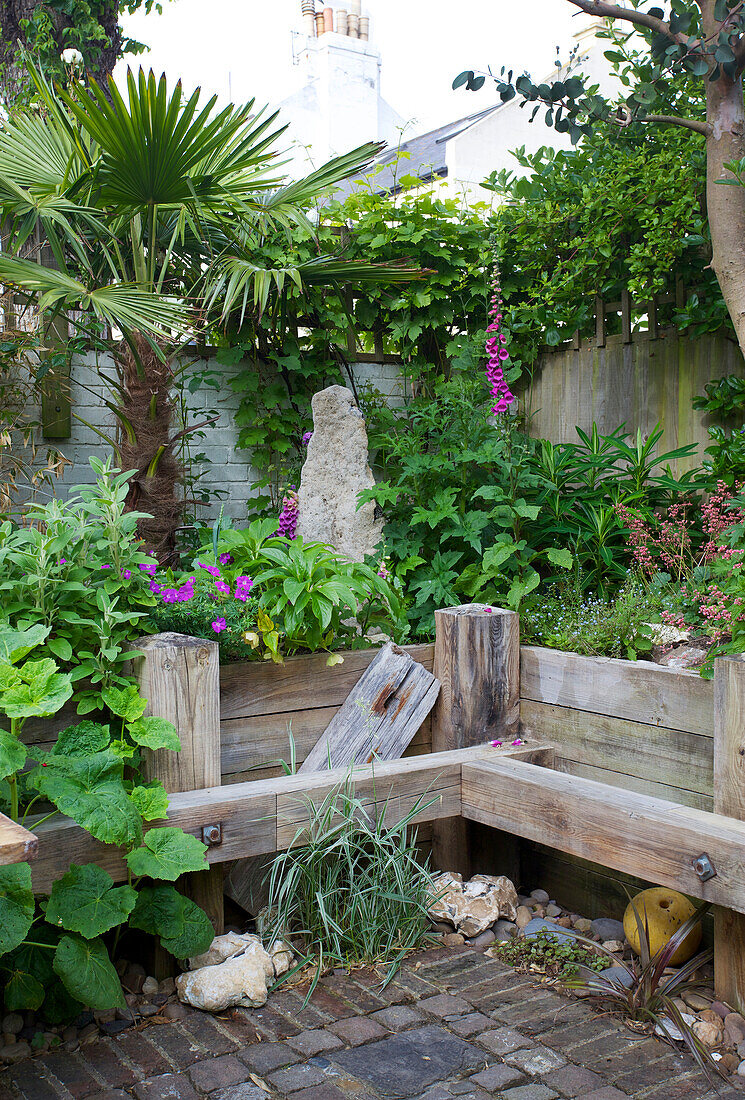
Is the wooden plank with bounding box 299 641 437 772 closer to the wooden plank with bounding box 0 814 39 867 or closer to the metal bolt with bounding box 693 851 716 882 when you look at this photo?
the metal bolt with bounding box 693 851 716 882

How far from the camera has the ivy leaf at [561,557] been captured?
331 cm

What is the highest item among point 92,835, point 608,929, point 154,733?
point 154,733

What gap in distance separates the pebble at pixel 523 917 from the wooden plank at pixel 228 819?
0.54m

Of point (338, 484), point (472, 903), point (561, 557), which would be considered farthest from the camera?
point (338, 484)

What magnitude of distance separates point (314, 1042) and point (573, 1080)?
2.09 feet

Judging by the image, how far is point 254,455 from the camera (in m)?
4.53

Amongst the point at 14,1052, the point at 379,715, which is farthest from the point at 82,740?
the point at 379,715

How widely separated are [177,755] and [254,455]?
7.65 ft

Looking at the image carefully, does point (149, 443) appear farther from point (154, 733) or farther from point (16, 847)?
point (16, 847)

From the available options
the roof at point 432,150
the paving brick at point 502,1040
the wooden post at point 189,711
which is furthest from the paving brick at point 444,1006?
the roof at point 432,150

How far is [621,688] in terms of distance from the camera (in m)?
2.90

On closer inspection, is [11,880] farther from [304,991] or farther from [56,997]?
[304,991]

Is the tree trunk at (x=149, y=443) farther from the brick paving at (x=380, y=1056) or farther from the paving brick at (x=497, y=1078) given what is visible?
the paving brick at (x=497, y=1078)

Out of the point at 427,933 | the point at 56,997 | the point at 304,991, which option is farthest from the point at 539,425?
the point at 56,997
